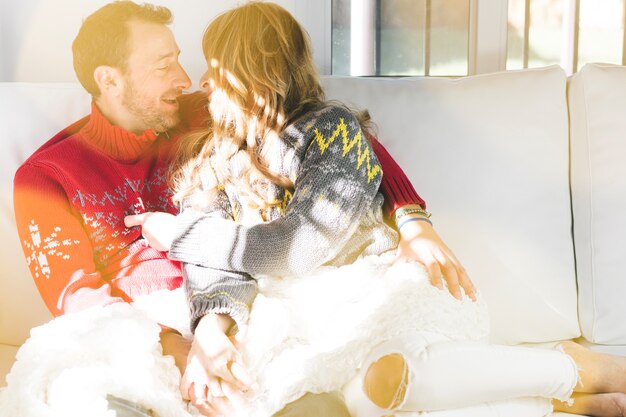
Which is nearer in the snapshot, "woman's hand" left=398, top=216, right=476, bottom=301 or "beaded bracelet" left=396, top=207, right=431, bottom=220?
"woman's hand" left=398, top=216, right=476, bottom=301

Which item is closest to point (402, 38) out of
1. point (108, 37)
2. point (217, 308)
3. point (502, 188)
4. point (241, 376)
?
point (502, 188)

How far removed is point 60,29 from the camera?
1.77 meters

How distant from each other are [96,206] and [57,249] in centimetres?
12

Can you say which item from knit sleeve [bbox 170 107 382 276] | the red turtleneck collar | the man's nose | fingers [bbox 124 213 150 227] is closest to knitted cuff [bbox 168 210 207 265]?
knit sleeve [bbox 170 107 382 276]

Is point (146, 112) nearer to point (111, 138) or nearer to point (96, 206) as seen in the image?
point (111, 138)

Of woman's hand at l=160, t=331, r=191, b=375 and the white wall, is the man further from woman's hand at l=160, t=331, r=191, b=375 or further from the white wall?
the white wall

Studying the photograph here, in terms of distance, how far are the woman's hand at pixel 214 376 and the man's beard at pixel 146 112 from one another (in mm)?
508

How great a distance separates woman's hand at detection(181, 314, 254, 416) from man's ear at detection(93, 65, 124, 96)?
1.90 ft

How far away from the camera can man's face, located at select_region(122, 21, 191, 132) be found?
147 cm

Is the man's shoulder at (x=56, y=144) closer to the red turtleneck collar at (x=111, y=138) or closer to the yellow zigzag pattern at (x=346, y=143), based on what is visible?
the red turtleneck collar at (x=111, y=138)

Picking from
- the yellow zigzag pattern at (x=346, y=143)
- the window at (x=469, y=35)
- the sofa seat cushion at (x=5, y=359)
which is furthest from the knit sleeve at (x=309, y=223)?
the window at (x=469, y=35)

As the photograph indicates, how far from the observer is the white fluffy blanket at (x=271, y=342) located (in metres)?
1.08

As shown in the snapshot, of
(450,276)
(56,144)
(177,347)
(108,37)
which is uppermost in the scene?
(108,37)

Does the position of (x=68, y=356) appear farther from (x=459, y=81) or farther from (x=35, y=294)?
(x=459, y=81)
